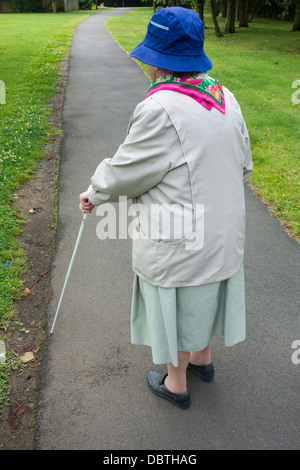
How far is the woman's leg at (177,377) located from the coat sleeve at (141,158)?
106 cm

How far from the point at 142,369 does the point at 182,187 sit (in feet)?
4.85

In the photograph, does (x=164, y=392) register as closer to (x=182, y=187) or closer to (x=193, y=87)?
(x=182, y=187)

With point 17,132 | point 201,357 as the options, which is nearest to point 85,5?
point 17,132

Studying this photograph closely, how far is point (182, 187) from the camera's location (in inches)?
71.2

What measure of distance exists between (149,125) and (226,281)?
89 cm

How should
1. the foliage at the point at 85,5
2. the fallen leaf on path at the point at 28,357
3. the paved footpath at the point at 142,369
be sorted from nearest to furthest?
1. the paved footpath at the point at 142,369
2. the fallen leaf on path at the point at 28,357
3. the foliage at the point at 85,5

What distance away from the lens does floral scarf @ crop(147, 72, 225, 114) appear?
1.76 m

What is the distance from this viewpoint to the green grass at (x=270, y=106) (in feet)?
16.8

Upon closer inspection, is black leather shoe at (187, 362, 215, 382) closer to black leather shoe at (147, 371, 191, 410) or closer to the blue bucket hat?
black leather shoe at (147, 371, 191, 410)

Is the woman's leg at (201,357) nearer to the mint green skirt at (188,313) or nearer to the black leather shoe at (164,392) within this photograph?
the black leather shoe at (164,392)

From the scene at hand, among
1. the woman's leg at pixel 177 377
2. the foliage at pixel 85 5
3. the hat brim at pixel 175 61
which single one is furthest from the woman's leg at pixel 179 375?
the foliage at pixel 85 5

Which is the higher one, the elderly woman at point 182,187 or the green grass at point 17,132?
the elderly woman at point 182,187

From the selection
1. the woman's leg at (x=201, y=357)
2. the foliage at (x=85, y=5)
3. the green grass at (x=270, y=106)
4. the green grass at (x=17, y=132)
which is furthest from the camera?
the foliage at (x=85, y=5)

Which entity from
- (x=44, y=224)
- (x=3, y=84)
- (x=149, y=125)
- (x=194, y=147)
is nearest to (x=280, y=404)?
(x=194, y=147)
